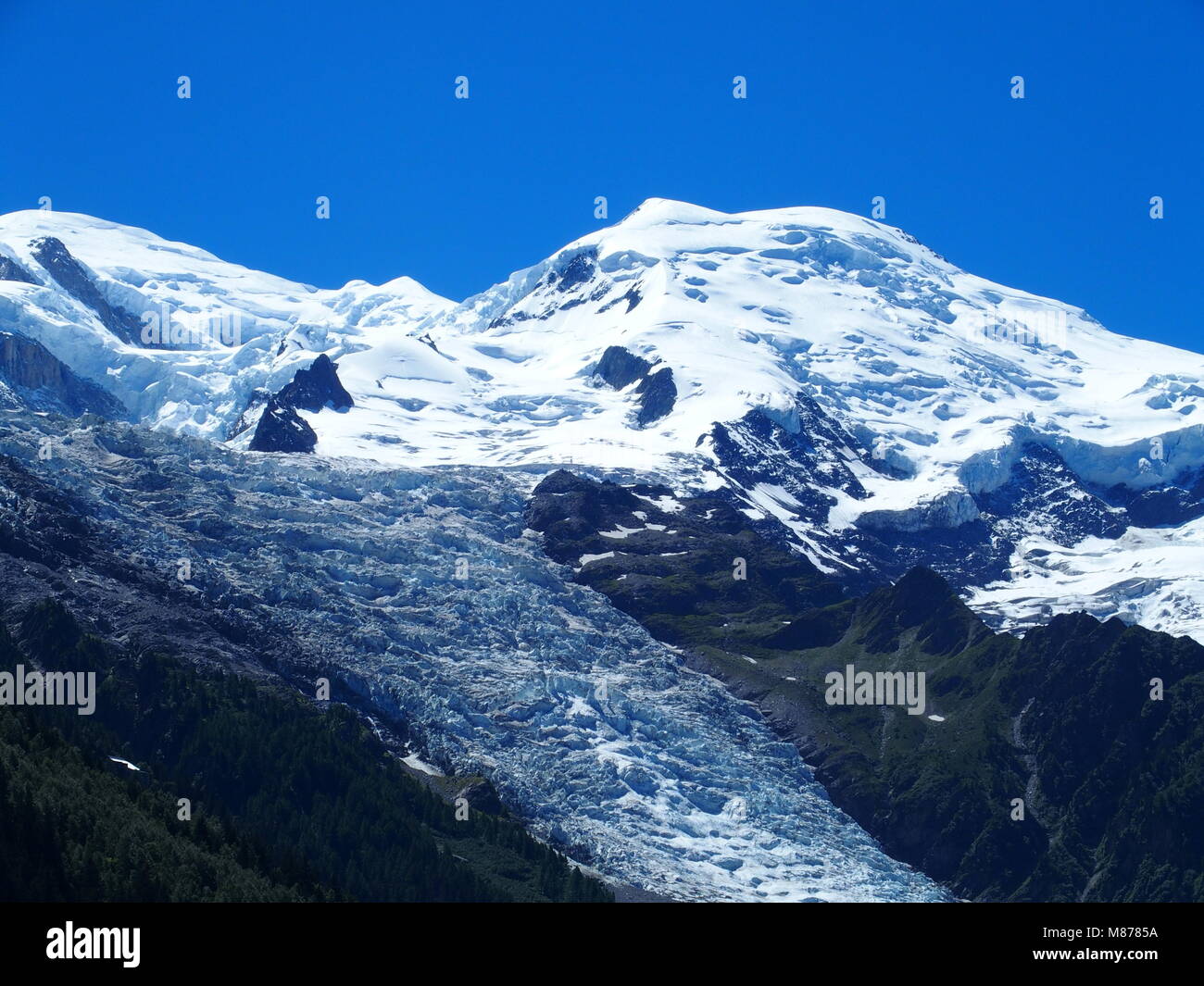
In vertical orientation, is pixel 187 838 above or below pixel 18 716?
below

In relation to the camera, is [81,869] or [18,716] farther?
[18,716]
